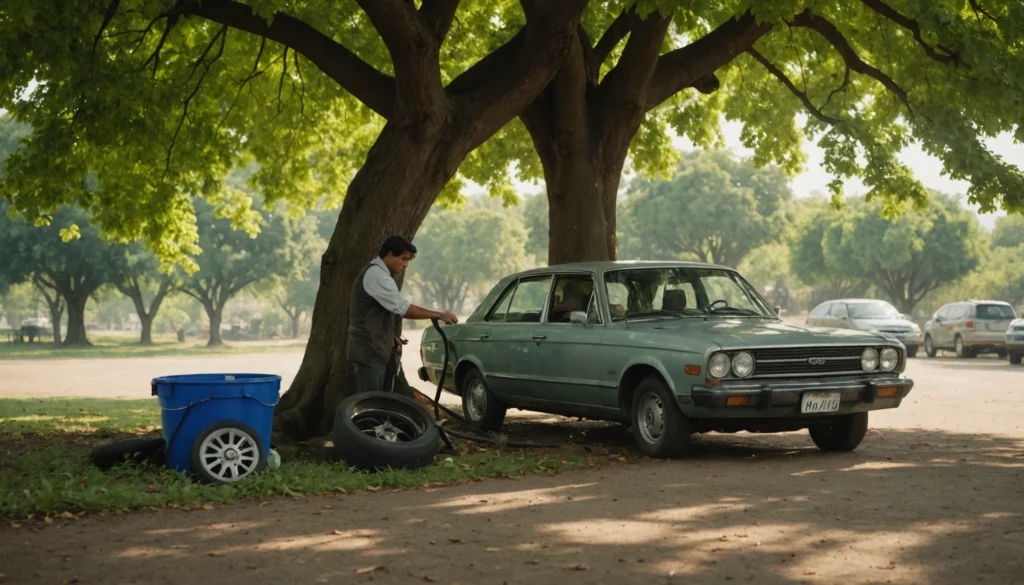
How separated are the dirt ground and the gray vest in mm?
1862

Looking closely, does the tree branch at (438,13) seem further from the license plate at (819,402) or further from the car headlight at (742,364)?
the license plate at (819,402)

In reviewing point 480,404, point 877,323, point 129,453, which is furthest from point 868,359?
point 877,323

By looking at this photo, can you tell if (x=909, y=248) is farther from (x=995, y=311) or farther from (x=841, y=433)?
(x=841, y=433)

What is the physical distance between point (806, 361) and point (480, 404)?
397 centimetres


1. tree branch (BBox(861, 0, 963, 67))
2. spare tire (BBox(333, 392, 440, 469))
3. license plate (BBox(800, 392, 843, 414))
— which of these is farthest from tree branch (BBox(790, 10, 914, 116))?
spare tire (BBox(333, 392, 440, 469))

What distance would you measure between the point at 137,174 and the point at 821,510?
15.6 meters

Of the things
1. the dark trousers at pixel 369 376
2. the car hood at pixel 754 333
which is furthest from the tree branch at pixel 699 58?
the dark trousers at pixel 369 376

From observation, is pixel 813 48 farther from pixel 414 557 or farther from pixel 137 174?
pixel 414 557

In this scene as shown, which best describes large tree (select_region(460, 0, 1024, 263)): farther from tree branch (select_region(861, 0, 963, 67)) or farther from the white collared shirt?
the white collared shirt

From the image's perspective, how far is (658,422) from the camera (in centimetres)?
1101

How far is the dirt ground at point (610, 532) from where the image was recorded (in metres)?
6.23

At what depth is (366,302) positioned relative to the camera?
11.0 m

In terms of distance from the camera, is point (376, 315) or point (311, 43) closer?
point (376, 315)

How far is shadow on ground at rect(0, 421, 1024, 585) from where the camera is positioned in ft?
20.4
